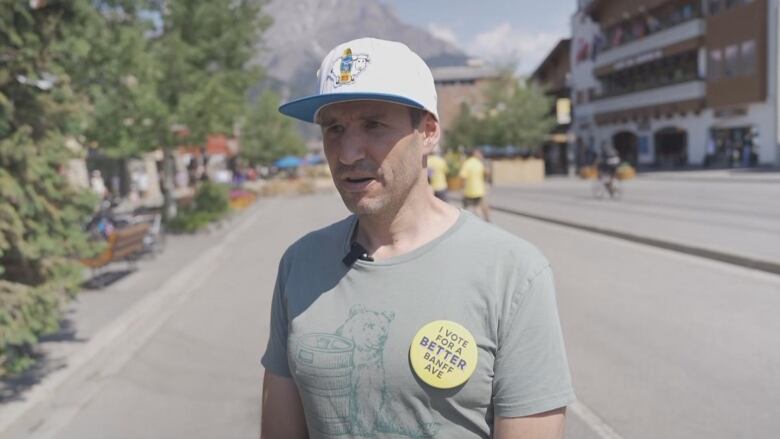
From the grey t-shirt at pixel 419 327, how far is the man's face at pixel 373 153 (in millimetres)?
163

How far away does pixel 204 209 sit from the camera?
22.1 meters

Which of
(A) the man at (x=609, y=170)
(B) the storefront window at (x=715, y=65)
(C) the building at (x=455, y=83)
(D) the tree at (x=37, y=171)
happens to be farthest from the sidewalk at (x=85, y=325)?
(C) the building at (x=455, y=83)

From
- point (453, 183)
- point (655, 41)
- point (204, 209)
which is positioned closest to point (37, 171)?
point (204, 209)

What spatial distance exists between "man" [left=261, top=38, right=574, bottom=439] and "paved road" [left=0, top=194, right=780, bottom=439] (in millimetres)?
3136

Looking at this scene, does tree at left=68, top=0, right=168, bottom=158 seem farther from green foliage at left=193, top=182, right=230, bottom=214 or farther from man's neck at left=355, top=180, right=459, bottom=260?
man's neck at left=355, top=180, right=459, bottom=260

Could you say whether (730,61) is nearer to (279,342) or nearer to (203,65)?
(203,65)

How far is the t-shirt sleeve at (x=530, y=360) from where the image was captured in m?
1.60

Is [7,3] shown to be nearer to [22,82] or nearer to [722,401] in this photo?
[22,82]

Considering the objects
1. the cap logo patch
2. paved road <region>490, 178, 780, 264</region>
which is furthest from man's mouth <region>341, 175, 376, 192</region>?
paved road <region>490, 178, 780, 264</region>

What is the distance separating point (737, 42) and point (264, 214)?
29856 millimetres

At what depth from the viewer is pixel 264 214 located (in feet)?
88.6

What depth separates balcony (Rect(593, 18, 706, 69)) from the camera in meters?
45.0

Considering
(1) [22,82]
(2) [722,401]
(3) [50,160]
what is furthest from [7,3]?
(2) [722,401]

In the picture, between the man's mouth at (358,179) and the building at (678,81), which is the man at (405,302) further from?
the building at (678,81)
